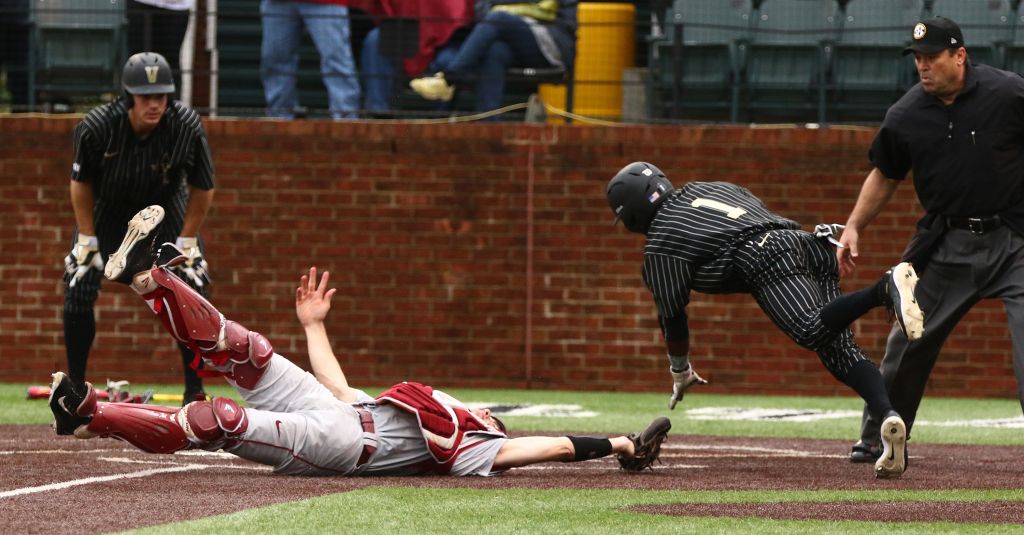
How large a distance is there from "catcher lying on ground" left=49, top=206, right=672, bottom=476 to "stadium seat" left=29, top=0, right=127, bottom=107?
24.1ft

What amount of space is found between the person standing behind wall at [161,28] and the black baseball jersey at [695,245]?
7.29m

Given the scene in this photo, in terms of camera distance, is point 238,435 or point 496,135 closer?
point 238,435

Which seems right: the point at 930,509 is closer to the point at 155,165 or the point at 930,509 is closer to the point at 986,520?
the point at 986,520

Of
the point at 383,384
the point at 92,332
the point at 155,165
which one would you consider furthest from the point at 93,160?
the point at 383,384

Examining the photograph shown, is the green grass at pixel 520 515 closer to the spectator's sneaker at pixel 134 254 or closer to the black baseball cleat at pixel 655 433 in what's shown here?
the black baseball cleat at pixel 655 433

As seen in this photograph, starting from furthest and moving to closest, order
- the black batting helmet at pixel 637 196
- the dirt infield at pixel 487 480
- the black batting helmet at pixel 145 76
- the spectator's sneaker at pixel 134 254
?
the black batting helmet at pixel 145 76, the black batting helmet at pixel 637 196, the spectator's sneaker at pixel 134 254, the dirt infield at pixel 487 480

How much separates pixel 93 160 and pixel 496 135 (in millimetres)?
5261

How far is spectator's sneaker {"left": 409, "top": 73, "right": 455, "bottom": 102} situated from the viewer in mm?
14094

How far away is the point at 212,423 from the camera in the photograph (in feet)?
21.7

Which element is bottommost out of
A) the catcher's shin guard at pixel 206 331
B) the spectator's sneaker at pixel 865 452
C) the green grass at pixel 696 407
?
the green grass at pixel 696 407

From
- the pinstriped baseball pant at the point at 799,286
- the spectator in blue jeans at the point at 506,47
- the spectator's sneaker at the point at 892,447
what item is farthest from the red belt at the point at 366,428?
the spectator in blue jeans at the point at 506,47

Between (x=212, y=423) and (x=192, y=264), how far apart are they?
3444 mm

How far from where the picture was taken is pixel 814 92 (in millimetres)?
14234

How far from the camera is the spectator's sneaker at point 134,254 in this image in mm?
6930
